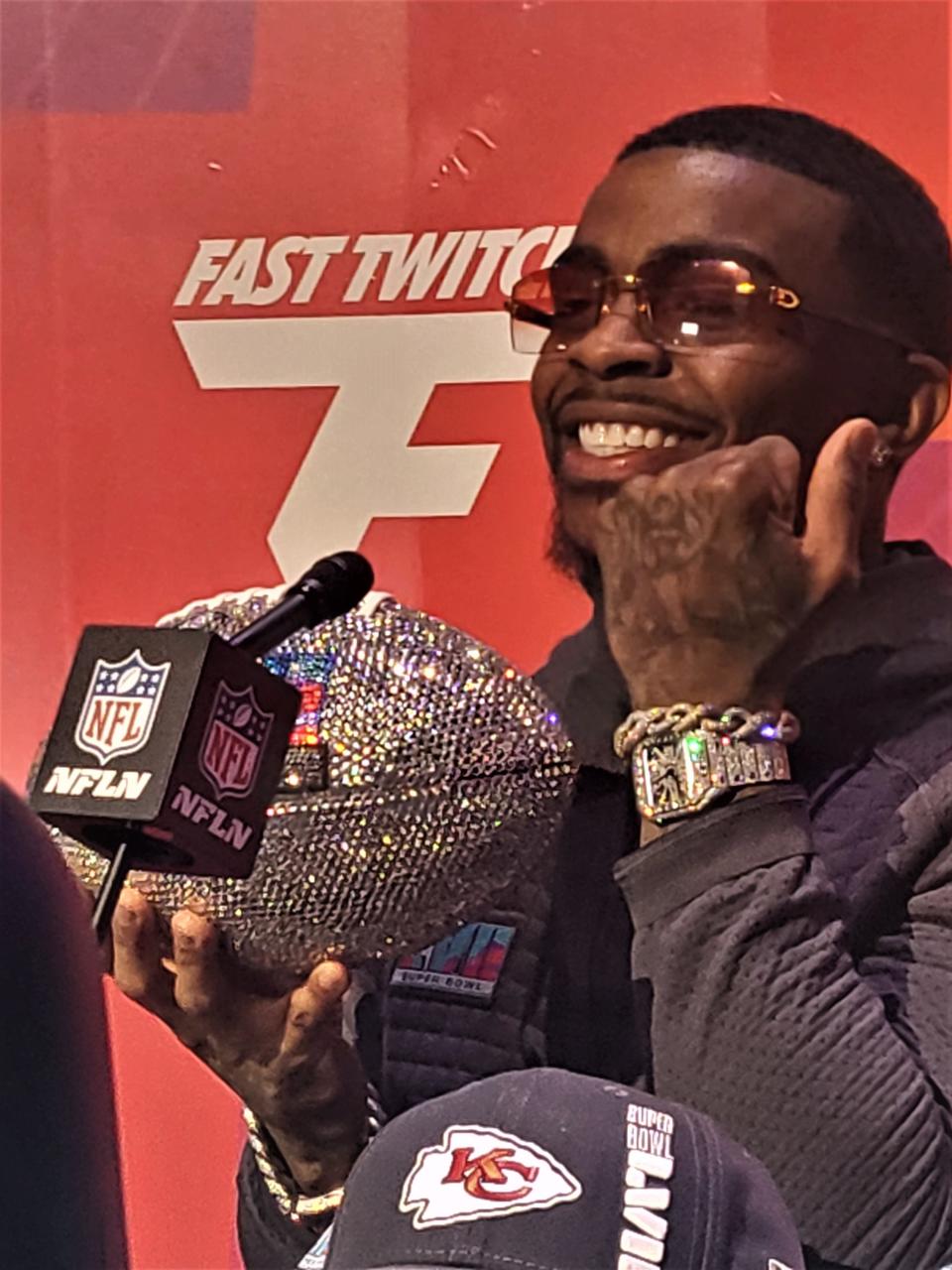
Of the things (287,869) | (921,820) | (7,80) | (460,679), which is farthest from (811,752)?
(7,80)

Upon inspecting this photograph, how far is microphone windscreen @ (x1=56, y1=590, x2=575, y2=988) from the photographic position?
1133 millimetres

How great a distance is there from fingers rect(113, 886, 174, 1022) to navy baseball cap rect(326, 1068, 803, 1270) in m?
0.33

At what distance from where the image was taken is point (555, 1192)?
0.79m

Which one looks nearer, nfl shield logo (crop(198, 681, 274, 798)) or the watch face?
nfl shield logo (crop(198, 681, 274, 798))

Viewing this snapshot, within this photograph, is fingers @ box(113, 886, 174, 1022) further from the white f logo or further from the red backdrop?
the white f logo

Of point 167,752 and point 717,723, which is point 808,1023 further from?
point 167,752

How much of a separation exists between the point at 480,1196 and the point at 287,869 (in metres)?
0.38

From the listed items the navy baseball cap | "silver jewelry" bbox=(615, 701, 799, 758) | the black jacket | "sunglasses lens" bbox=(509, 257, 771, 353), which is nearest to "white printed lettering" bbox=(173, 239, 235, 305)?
"sunglasses lens" bbox=(509, 257, 771, 353)

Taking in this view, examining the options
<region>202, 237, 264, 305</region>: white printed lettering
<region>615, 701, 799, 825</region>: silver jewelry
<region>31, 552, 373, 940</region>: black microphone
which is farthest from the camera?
<region>202, 237, 264, 305</region>: white printed lettering

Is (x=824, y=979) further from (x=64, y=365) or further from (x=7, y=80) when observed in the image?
(x=7, y=80)

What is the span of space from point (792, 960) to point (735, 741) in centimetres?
16

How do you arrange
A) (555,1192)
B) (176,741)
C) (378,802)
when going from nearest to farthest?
(555,1192), (176,741), (378,802)

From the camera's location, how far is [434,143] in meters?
1.46

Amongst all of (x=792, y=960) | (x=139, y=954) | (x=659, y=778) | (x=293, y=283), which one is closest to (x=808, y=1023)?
(x=792, y=960)
